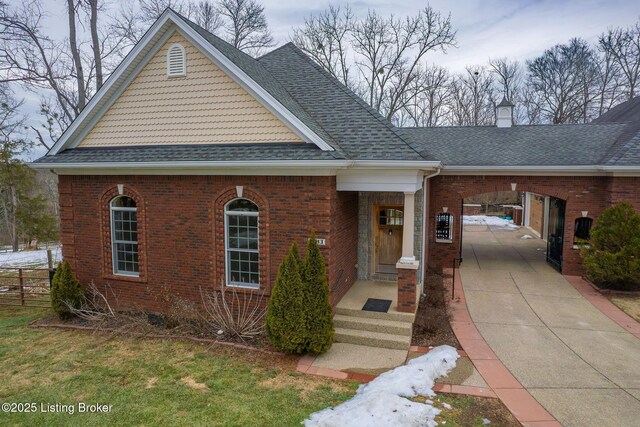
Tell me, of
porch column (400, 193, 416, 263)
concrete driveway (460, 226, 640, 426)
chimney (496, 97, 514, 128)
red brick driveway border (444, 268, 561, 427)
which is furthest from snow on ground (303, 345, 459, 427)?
chimney (496, 97, 514, 128)

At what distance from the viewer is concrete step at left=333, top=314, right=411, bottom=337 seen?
26.7 feet

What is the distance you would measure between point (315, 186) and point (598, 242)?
909 centimetres

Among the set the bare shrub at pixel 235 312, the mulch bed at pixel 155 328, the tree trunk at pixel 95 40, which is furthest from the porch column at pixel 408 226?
the tree trunk at pixel 95 40

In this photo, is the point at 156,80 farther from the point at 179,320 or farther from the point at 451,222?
the point at 451,222

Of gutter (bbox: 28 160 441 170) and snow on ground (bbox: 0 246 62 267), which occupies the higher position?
gutter (bbox: 28 160 441 170)

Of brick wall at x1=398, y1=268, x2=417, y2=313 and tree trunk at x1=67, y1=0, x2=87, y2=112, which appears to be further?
tree trunk at x1=67, y1=0, x2=87, y2=112

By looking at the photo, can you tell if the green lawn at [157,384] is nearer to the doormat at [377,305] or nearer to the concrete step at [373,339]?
the concrete step at [373,339]

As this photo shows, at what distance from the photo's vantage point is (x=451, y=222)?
589 inches

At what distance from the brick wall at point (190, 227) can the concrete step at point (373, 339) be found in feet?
3.96

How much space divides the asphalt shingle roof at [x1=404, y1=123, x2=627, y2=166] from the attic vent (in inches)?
311

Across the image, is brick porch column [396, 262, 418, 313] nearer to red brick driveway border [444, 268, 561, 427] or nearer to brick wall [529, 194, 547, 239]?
red brick driveway border [444, 268, 561, 427]

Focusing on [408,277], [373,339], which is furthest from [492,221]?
[373,339]

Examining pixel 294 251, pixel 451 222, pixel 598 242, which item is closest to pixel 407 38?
pixel 451 222

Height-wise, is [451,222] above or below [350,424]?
above
